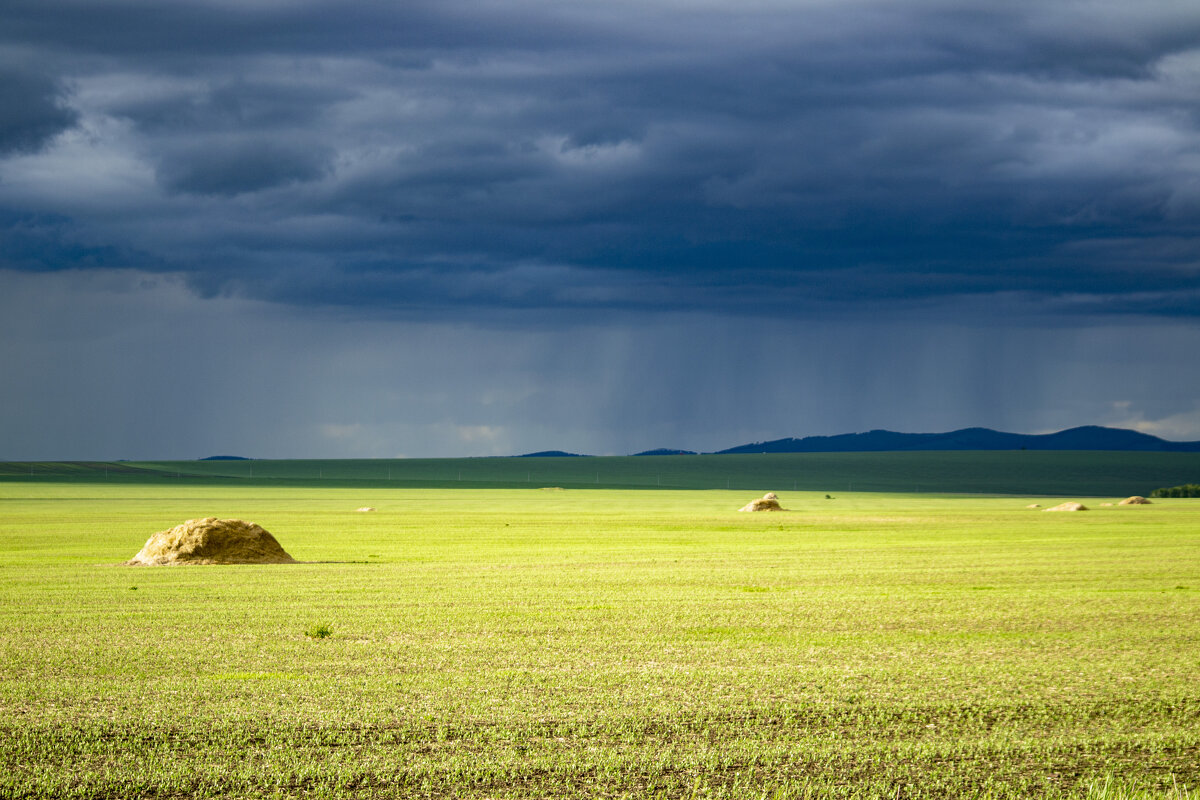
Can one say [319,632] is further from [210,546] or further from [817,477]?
[817,477]

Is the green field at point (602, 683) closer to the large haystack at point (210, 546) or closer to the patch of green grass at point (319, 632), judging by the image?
the patch of green grass at point (319, 632)

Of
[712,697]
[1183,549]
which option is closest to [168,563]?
[712,697]

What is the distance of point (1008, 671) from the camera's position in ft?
39.1

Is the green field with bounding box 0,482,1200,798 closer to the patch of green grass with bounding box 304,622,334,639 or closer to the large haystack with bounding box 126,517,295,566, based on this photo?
the patch of green grass with bounding box 304,622,334,639

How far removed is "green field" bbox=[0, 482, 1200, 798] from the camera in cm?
809

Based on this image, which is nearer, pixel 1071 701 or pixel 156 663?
pixel 1071 701

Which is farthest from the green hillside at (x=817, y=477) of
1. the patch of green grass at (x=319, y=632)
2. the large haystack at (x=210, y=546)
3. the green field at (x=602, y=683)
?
the patch of green grass at (x=319, y=632)

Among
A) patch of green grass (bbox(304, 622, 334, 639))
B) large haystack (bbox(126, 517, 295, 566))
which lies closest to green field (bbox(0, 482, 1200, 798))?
patch of green grass (bbox(304, 622, 334, 639))

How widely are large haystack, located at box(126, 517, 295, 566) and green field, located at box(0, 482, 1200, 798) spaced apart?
6.02ft

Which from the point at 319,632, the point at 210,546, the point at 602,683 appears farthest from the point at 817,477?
the point at 602,683

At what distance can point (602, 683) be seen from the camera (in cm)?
1117

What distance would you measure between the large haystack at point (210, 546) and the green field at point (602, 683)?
184 centimetres

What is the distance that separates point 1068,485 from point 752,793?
171609 millimetres

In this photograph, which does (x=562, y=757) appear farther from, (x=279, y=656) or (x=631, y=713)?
(x=279, y=656)
